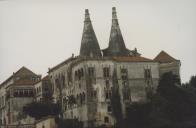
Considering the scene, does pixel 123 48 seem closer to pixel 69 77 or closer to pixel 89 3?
pixel 69 77

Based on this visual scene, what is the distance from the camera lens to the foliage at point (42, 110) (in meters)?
40.8

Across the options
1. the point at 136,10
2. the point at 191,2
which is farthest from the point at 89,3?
the point at 191,2

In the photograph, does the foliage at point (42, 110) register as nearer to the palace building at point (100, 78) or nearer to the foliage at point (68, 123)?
the palace building at point (100, 78)

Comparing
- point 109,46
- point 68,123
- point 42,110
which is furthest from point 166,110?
point 109,46

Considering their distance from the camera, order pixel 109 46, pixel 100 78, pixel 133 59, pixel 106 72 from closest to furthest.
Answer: pixel 100 78 → pixel 106 72 → pixel 133 59 → pixel 109 46

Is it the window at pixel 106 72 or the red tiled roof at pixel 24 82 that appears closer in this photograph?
the window at pixel 106 72

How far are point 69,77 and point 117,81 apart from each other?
3554 millimetres

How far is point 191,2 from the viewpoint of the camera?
77.0 ft

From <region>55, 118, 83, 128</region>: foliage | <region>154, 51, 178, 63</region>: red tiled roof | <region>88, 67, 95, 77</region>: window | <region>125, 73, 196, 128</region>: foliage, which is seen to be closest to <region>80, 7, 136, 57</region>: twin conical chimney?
<region>154, 51, 178, 63</region>: red tiled roof

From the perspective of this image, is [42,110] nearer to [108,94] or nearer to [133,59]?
[108,94]

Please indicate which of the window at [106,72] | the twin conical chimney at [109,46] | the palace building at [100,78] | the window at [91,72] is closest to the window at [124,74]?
the palace building at [100,78]

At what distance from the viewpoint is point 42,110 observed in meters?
40.9

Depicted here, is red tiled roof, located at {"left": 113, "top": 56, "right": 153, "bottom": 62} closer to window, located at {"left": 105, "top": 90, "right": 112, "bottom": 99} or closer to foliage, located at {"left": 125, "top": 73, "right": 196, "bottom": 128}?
window, located at {"left": 105, "top": 90, "right": 112, "bottom": 99}

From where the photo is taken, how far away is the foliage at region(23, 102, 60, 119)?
40.8m
